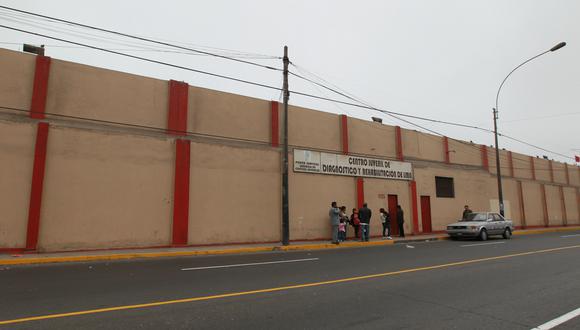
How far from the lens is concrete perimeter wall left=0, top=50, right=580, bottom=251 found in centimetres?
1269

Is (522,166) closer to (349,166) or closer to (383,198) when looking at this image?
(383,198)

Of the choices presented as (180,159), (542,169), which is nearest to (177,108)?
(180,159)

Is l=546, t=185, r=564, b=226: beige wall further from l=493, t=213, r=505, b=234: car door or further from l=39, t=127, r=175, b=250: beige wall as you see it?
l=39, t=127, r=175, b=250: beige wall

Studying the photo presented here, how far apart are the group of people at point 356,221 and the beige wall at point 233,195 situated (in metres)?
2.56

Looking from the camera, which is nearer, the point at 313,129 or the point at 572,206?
the point at 313,129

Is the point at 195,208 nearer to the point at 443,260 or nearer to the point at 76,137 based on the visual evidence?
the point at 76,137

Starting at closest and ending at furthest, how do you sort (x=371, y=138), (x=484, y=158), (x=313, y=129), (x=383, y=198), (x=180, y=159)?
(x=180, y=159) < (x=313, y=129) < (x=383, y=198) < (x=371, y=138) < (x=484, y=158)

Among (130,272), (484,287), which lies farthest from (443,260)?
(130,272)

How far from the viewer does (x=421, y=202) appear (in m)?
23.6

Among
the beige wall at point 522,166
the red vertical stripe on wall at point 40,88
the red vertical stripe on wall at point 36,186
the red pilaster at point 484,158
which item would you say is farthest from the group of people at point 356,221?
the beige wall at point 522,166

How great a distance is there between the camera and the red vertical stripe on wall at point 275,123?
18156mm

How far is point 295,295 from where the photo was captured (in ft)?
21.6

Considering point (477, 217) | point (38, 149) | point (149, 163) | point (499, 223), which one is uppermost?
point (38, 149)

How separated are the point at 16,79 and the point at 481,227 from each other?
20.9 metres
